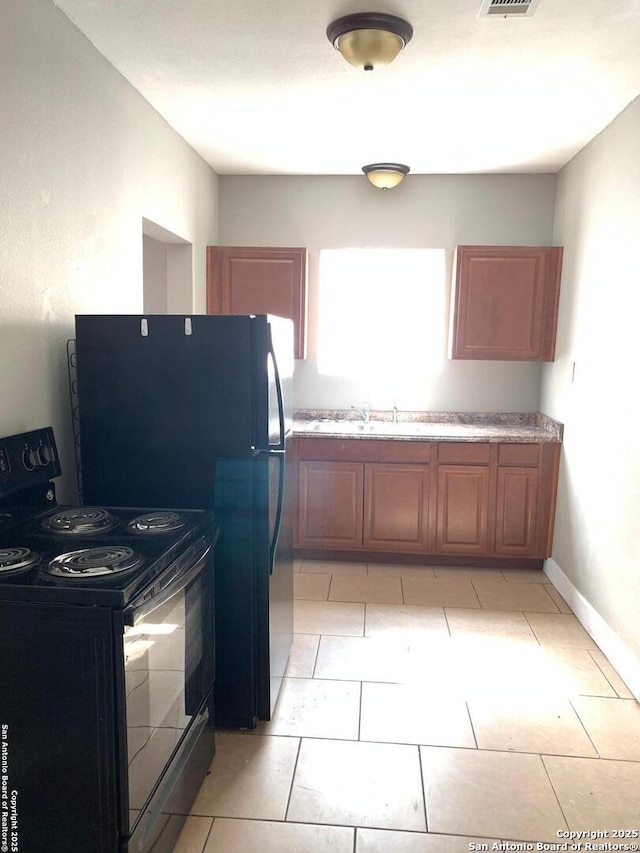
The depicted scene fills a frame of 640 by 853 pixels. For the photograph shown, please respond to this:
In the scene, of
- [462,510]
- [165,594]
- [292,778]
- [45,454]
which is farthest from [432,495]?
[165,594]

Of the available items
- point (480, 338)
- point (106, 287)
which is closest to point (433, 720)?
point (106, 287)

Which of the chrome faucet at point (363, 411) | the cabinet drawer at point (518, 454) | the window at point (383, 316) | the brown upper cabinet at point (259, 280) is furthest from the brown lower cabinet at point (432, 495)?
the brown upper cabinet at point (259, 280)

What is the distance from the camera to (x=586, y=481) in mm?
3326

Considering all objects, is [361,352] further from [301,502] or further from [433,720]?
[433,720]

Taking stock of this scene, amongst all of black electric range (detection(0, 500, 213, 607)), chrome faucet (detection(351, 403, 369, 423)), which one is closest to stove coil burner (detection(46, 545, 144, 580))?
black electric range (detection(0, 500, 213, 607))

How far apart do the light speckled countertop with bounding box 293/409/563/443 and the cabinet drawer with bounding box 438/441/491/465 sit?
4cm

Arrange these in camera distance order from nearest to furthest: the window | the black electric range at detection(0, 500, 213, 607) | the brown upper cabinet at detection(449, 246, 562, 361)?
the black electric range at detection(0, 500, 213, 607), the brown upper cabinet at detection(449, 246, 562, 361), the window

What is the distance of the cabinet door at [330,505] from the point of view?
12.7ft

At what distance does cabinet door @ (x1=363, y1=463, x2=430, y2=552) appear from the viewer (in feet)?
12.7

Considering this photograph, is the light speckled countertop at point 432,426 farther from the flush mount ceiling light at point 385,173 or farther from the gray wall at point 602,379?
the flush mount ceiling light at point 385,173

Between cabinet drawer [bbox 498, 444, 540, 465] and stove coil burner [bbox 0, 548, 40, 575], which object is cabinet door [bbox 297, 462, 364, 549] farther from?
stove coil burner [bbox 0, 548, 40, 575]

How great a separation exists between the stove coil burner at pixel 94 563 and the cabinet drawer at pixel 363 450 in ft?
7.49

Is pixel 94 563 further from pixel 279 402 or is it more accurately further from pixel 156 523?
pixel 279 402

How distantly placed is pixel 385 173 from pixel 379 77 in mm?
1239
